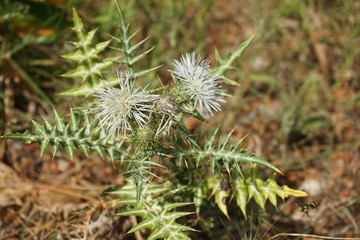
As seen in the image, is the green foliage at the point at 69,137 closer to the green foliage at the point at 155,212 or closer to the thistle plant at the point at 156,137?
the thistle plant at the point at 156,137

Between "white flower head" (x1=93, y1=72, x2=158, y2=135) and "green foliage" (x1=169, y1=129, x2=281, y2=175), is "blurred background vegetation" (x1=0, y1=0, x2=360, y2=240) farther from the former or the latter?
"white flower head" (x1=93, y1=72, x2=158, y2=135)

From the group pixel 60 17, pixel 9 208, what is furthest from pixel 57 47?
pixel 9 208

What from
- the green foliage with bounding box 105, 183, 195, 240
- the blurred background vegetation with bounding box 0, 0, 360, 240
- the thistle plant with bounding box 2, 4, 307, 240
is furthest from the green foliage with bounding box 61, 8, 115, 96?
the green foliage with bounding box 105, 183, 195, 240

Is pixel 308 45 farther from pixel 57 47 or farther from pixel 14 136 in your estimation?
pixel 14 136

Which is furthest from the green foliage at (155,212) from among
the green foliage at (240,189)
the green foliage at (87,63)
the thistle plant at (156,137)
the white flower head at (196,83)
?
the green foliage at (87,63)

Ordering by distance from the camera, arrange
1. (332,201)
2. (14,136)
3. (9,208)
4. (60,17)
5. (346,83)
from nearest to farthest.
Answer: (14,136) → (9,208) → (332,201) → (60,17) → (346,83)
